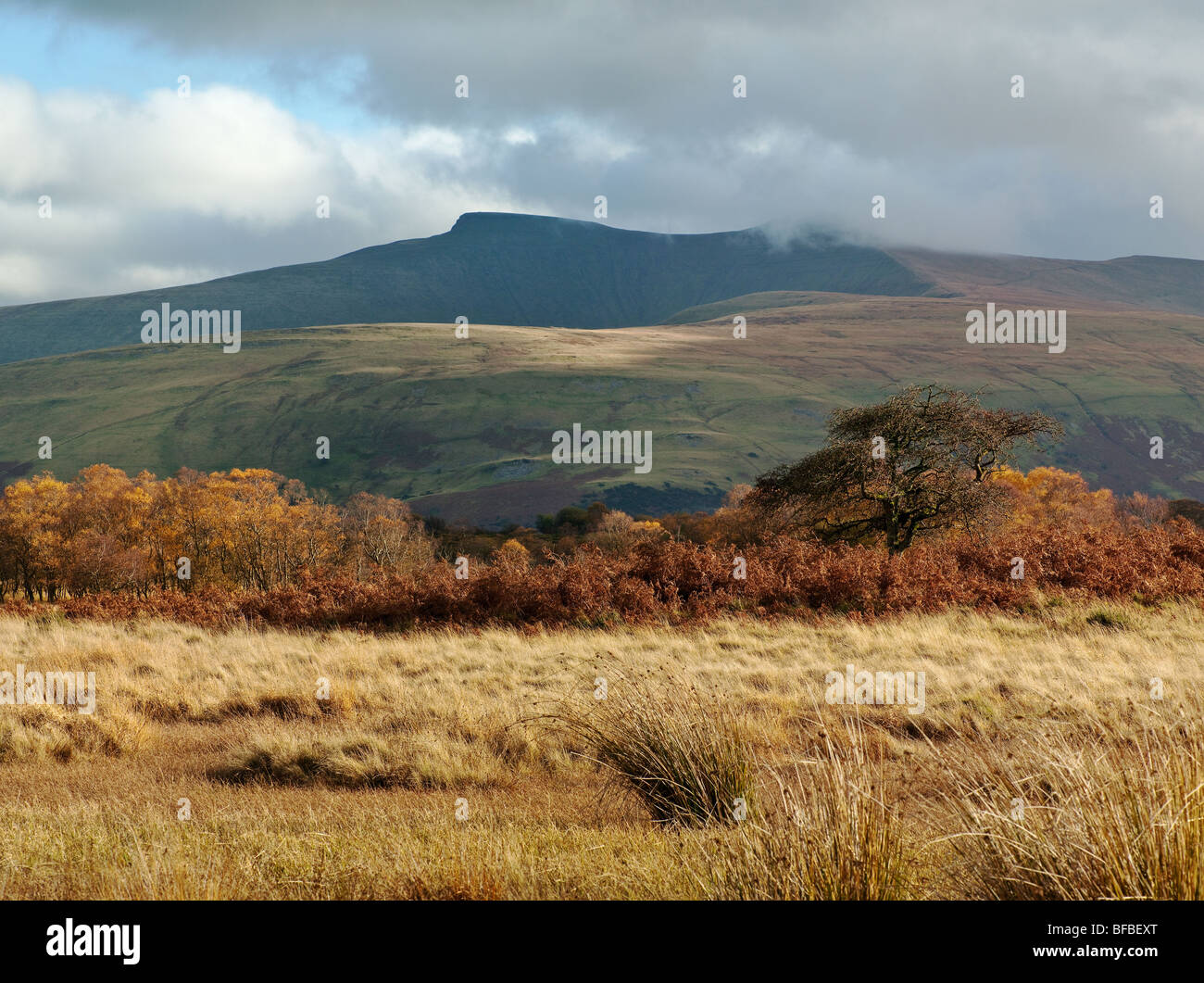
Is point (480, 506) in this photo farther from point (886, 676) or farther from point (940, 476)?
point (886, 676)

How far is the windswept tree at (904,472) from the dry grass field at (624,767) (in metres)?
10.4

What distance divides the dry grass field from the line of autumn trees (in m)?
9.13

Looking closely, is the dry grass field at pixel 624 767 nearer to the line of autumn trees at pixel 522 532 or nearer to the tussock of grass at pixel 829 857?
the tussock of grass at pixel 829 857

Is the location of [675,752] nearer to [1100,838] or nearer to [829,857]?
[829,857]

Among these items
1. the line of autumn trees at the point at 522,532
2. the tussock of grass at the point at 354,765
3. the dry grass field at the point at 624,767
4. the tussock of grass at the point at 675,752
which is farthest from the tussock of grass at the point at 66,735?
the line of autumn trees at the point at 522,532

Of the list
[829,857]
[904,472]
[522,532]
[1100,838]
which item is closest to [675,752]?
[829,857]

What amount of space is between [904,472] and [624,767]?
2325 cm

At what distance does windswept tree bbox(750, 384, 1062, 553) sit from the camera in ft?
90.6

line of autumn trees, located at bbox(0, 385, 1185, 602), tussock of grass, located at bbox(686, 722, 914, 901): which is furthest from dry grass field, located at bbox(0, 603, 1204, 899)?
line of autumn trees, located at bbox(0, 385, 1185, 602)

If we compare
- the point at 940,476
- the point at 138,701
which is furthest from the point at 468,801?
the point at 940,476

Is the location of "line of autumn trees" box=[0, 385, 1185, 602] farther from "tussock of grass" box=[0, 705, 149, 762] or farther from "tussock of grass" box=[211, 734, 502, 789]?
"tussock of grass" box=[211, 734, 502, 789]

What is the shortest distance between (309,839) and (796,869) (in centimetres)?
331

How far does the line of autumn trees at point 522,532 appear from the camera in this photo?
2816 cm
